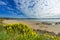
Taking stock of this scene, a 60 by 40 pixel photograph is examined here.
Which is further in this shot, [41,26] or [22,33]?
[41,26]

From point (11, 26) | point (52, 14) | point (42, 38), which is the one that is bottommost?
point (42, 38)

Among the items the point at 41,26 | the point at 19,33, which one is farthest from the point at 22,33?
the point at 41,26

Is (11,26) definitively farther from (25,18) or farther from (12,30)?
(25,18)

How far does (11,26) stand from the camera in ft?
6.66

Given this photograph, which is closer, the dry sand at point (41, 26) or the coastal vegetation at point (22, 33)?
the coastal vegetation at point (22, 33)

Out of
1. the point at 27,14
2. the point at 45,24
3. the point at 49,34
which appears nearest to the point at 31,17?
the point at 27,14

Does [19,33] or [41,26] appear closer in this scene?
[19,33]

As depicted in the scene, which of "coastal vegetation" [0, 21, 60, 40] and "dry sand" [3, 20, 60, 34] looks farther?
"dry sand" [3, 20, 60, 34]

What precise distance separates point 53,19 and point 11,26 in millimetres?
605

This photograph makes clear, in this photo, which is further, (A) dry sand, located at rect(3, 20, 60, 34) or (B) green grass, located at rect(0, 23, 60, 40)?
(A) dry sand, located at rect(3, 20, 60, 34)

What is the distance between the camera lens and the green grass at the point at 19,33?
5.92 ft

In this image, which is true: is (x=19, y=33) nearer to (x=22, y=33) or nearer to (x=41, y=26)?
(x=22, y=33)

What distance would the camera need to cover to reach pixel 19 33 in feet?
6.32

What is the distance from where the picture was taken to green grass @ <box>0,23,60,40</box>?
1804mm
